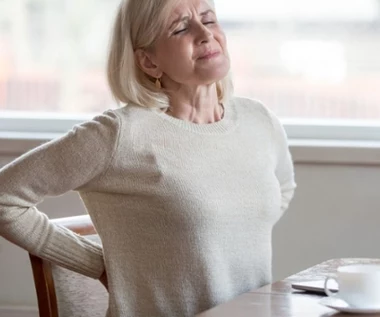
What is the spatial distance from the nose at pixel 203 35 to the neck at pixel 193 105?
0.11 meters

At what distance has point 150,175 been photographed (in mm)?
1982

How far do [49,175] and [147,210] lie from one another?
22 cm

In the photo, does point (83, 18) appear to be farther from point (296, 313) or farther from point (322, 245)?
point (296, 313)

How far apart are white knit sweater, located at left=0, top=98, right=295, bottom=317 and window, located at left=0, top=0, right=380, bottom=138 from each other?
3.95ft

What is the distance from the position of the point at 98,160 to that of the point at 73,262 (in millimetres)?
234

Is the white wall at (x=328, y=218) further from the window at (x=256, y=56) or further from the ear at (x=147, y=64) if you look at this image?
the ear at (x=147, y=64)

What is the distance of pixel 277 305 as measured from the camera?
1723 millimetres

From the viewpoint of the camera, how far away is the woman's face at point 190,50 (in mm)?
2088

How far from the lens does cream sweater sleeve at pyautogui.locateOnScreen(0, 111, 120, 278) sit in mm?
1929

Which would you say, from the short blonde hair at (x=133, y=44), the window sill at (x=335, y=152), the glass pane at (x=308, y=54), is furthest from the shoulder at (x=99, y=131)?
the glass pane at (x=308, y=54)

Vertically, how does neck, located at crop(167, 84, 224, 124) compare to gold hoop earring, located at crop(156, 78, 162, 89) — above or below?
below

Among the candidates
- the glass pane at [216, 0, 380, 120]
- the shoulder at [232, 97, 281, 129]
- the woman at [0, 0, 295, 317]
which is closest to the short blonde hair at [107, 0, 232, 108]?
the woman at [0, 0, 295, 317]

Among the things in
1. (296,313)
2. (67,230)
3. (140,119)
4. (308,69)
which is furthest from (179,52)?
(308,69)

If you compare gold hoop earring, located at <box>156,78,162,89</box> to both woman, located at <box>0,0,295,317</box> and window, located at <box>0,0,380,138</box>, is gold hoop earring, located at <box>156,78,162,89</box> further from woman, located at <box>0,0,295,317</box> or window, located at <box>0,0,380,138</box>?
window, located at <box>0,0,380,138</box>
